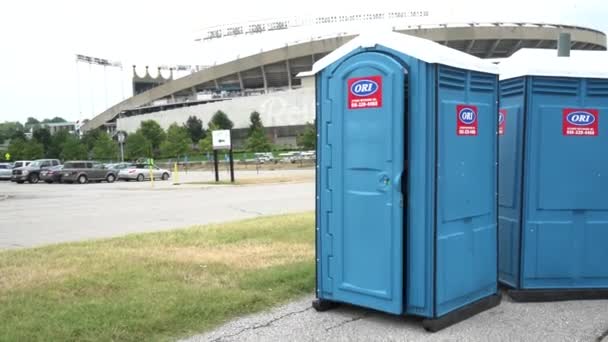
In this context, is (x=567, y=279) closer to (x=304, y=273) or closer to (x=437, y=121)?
(x=437, y=121)

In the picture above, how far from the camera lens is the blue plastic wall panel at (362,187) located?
14.2 ft

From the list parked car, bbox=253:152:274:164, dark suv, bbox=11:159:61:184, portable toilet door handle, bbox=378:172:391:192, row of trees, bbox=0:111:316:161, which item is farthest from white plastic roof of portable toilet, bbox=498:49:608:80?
row of trees, bbox=0:111:316:161

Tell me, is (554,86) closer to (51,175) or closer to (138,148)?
(51,175)

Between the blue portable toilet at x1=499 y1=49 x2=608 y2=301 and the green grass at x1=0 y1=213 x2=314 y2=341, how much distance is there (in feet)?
7.34

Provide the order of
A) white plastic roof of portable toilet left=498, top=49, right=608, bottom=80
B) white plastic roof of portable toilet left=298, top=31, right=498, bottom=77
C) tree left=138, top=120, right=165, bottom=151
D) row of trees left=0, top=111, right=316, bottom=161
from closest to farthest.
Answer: white plastic roof of portable toilet left=298, top=31, right=498, bottom=77 < white plastic roof of portable toilet left=498, top=49, right=608, bottom=80 < row of trees left=0, top=111, right=316, bottom=161 < tree left=138, top=120, right=165, bottom=151

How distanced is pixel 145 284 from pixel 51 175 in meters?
37.7

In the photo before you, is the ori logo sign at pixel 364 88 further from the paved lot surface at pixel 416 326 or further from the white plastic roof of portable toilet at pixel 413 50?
the paved lot surface at pixel 416 326

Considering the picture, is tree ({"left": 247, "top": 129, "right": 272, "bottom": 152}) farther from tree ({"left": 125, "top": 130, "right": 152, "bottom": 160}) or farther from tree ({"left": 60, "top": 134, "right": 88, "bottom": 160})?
tree ({"left": 60, "top": 134, "right": 88, "bottom": 160})

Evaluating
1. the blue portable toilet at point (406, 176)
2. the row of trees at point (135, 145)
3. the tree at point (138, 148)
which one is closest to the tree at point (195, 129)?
the row of trees at point (135, 145)

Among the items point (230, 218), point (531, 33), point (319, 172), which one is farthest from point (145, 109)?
point (319, 172)

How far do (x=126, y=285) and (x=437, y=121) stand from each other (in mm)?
3588

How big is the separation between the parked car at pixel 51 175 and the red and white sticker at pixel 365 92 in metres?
38.9

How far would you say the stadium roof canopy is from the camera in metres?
108

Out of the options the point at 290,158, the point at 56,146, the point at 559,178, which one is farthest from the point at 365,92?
the point at 56,146
